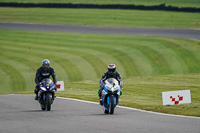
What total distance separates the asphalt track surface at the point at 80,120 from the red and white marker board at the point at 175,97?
198 cm

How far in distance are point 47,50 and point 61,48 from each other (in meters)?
1.73

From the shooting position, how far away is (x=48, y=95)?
1750cm

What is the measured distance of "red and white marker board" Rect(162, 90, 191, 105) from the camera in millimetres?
18766

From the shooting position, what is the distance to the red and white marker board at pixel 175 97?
61.6ft

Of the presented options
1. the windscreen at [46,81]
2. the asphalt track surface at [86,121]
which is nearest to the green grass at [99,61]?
the asphalt track surface at [86,121]

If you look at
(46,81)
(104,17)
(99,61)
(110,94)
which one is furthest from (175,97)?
(104,17)

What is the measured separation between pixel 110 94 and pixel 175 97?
400cm

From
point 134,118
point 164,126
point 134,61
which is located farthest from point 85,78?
point 164,126

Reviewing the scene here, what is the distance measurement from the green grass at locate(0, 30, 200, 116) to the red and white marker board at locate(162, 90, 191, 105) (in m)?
1.67

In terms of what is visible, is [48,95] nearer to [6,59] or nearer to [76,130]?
[76,130]

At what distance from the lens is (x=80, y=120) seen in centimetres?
1416

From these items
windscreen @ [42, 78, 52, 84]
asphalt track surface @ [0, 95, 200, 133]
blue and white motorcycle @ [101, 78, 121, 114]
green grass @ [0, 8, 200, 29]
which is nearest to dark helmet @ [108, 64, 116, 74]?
blue and white motorcycle @ [101, 78, 121, 114]

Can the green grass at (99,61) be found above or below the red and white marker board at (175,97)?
above

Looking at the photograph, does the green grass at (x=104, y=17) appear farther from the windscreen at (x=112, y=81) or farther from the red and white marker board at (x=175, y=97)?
the windscreen at (x=112, y=81)
